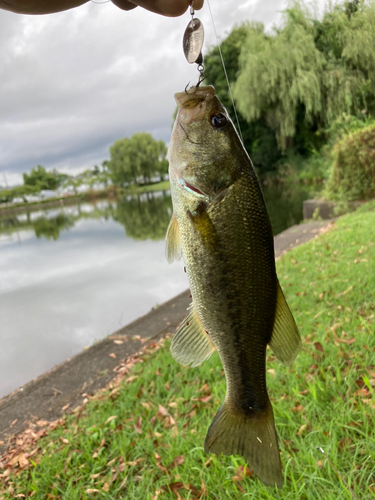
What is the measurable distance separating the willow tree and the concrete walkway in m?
12.9

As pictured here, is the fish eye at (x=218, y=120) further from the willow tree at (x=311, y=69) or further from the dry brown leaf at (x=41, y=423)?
the willow tree at (x=311, y=69)

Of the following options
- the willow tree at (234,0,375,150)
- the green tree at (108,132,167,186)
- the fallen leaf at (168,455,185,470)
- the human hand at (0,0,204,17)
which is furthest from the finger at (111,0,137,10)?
the green tree at (108,132,167,186)

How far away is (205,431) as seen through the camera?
2.91 metres

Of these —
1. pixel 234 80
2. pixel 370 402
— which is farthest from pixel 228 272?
pixel 234 80

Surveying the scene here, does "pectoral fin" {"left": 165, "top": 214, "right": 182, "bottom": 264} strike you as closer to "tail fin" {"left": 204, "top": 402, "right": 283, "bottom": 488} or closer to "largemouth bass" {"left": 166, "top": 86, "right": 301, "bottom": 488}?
"largemouth bass" {"left": 166, "top": 86, "right": 301, "bottom": 488}

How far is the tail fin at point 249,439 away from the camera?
132 cm

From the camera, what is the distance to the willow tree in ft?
47.7

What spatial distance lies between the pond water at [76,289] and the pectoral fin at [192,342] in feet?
17.3

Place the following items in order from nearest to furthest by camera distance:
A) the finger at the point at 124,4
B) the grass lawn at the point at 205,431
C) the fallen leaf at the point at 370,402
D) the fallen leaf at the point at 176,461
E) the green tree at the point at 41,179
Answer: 1. the finger at the point at 124,4
2. the grass lawn at the point at 205,431
3. the fallen leaf at the point at 370,402
4. the fallen leaf at the point at 176,461
5. the green tree at the point at 41,179

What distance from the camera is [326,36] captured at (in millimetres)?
15992

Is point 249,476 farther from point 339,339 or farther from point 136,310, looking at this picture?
point 136,310

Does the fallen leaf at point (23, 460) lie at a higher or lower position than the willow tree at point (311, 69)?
lower

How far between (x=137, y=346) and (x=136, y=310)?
270 cm

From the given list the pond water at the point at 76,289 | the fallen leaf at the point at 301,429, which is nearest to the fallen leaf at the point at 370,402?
the fallen leaf at the point at 301,429
